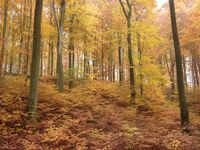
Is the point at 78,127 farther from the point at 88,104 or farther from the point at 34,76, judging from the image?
the point at 88,104

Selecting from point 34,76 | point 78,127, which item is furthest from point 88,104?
point 34,76

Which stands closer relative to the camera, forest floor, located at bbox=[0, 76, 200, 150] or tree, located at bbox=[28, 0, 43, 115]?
forest floor, located at bbox=[0, 76, 200, 150]

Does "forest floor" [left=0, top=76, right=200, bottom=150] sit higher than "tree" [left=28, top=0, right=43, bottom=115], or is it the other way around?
"tree" [left=28, top=0, right=43, bottom=115]

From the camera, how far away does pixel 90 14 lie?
69.9ft

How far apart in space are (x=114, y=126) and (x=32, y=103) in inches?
151

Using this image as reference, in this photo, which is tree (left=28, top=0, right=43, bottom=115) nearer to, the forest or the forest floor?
the forest

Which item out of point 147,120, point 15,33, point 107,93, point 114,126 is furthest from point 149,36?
point 15,33

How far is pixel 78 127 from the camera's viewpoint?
392 inches

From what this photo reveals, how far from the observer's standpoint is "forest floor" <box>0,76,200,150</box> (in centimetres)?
813

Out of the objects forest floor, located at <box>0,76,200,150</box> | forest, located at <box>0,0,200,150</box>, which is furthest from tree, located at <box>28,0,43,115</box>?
forest floor, located at <box>0,76,200,150</box>

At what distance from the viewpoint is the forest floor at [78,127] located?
8133mm

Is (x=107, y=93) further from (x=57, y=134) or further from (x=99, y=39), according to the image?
(x=57, y=134)

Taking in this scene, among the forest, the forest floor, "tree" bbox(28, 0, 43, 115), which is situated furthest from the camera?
"tree" bbox(28, 0, 43, 115)

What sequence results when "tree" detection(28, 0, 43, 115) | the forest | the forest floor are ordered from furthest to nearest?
"tree" detection(28, 0, 43, 115), the forest, the forest floor
